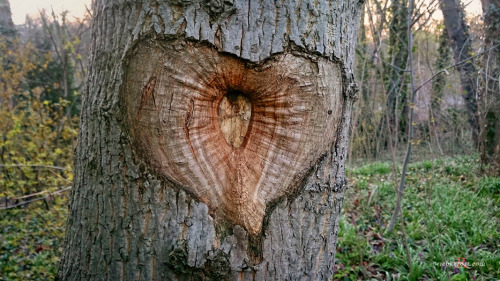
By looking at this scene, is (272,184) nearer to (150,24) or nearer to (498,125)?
(150,24)

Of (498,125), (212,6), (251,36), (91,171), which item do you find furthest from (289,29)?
(498,125)

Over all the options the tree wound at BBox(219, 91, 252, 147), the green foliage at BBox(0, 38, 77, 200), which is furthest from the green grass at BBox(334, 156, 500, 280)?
the green foliage at BBox(0, 38, 77, 200)

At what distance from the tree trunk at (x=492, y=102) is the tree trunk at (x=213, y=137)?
245 inches

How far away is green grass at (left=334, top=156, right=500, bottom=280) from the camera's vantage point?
329 centimetres

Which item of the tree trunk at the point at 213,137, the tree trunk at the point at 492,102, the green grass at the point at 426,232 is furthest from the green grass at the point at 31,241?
the tree trunk at the point at 492,102

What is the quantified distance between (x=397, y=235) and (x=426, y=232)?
0.40 meters

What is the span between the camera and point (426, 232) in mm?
3816

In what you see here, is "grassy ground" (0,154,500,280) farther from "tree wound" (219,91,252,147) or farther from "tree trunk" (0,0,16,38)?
"tree trunk" (0,0,16,38)

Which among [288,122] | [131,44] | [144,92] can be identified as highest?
[131,44]

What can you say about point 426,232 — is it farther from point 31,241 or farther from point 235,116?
point 31,241

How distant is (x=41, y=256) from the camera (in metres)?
4.10

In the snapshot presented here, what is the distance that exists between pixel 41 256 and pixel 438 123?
8821 millimetres

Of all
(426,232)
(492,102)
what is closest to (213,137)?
(426,232)

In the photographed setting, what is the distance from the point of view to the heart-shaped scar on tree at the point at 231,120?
104 cm
